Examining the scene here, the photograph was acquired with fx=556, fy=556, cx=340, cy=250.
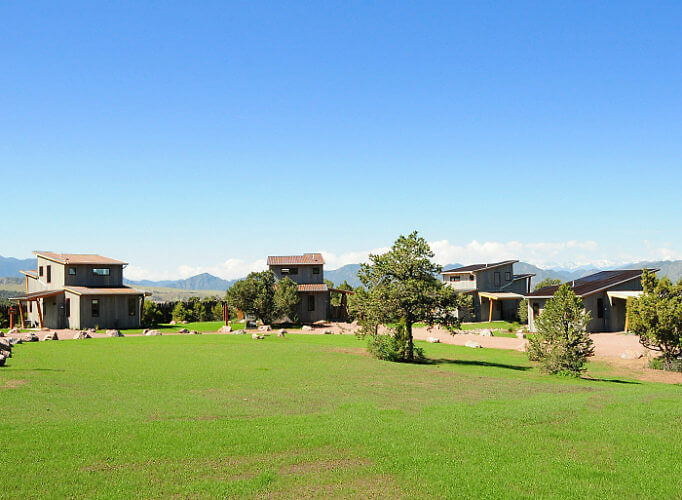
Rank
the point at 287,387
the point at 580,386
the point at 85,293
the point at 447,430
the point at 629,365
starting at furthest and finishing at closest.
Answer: the point at 85,293, the point at 629,365, the point at 580,386, the point at 287,387, the point at 447,430

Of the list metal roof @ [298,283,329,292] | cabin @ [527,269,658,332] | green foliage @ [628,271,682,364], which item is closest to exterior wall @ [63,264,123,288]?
metal roof @ [298,283,329,292]

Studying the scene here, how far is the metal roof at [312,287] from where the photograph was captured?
5169cm

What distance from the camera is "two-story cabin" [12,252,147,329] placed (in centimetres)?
4322

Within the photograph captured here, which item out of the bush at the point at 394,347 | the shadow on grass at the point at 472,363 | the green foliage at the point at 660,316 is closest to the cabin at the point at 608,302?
the green foliage at the point at 660,316

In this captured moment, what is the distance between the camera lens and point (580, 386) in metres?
19.4

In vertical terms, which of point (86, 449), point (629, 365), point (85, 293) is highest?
point (85, 293)

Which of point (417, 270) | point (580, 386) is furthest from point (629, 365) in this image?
point (417, 270)

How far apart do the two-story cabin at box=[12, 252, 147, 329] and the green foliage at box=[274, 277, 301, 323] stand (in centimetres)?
1123

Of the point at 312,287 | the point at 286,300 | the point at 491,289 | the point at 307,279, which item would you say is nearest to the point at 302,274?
the point at 307,279

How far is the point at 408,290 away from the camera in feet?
82.7

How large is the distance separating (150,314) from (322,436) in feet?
148

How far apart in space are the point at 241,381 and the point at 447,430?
804 centimetres

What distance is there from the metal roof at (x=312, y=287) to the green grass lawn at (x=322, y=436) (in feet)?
107

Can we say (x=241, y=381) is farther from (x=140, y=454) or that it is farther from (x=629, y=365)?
(x=629, y=365)
